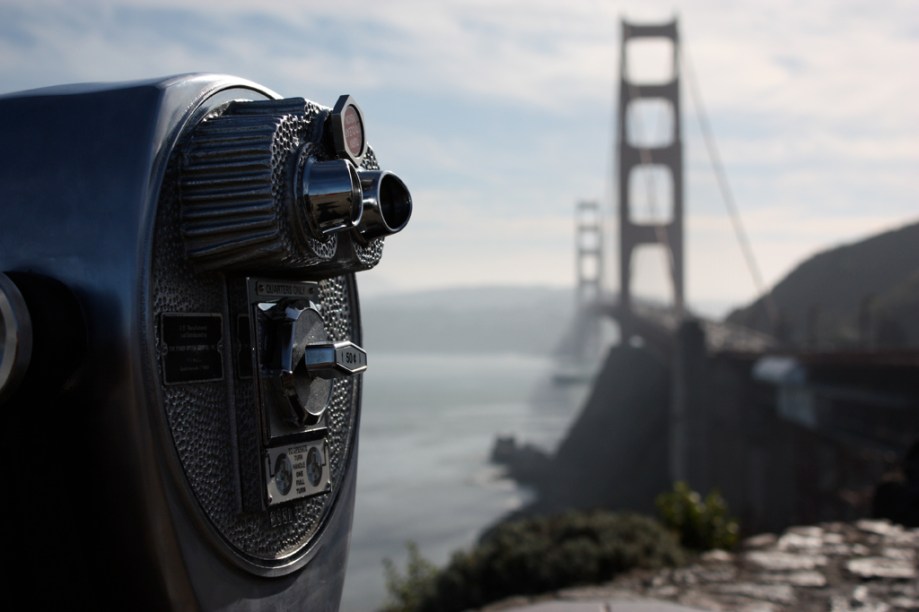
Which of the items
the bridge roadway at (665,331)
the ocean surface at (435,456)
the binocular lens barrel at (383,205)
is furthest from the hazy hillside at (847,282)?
the binocular lens barrel at (383,205)

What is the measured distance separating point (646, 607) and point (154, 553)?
216 centimetres

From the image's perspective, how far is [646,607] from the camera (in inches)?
124

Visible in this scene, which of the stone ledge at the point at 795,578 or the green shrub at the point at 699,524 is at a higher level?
the stone ledge at the point at 795,578

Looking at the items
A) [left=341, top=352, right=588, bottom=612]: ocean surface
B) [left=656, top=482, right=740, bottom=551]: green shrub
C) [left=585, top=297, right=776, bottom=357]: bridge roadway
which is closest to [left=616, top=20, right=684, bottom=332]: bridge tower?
[left=585, top=297, right=776, bottom=357]: bridge roadway

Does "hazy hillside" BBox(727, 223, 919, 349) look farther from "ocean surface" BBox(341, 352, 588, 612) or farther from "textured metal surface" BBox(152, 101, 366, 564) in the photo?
"textured metal surface" BBox(152, 101, 366, 564)

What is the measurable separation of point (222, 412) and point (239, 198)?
273mm

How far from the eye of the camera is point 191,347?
1342mm

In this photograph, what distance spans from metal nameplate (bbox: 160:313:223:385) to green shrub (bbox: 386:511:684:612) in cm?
309

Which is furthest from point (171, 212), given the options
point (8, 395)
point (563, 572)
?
point (563, 572)

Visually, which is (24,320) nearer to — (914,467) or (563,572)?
(563,572)

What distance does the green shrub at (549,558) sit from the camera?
14.1 feet

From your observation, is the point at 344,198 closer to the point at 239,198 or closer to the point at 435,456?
the point at 239,198

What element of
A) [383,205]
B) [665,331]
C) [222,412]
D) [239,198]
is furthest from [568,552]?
[665,331]

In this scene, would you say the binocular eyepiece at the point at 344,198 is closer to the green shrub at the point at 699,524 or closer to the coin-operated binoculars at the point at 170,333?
the coin-operated binoculars at the point at 170,333
